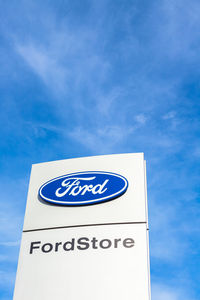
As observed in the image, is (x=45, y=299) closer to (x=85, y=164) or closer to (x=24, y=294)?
(x=24, y=294)

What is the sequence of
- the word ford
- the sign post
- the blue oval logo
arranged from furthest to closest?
the word ford
the blue oval logo
the sign post

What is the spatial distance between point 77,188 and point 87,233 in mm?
1412

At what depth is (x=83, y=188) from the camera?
9.71 m

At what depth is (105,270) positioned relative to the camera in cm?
828

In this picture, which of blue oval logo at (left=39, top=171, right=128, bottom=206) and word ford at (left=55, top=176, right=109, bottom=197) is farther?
word ford at (left=55, top=176, right=109, bottom=197)

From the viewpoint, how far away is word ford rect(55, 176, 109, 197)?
956cm

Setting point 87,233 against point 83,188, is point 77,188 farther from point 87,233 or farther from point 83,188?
point 87,233

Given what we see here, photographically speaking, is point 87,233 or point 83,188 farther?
point 83,188

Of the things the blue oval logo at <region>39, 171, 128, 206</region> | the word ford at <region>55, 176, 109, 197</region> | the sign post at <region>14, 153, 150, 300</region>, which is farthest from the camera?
the word ford at <region>55, 176, 109, 197</region>

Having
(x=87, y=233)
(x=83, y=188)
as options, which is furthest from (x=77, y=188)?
(x=87, y=233)

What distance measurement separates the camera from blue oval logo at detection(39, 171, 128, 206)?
9367mm

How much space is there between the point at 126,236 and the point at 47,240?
2149 millimetres

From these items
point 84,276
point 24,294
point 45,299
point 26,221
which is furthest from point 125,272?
point 26,221

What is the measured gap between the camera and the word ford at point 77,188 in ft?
31.4
